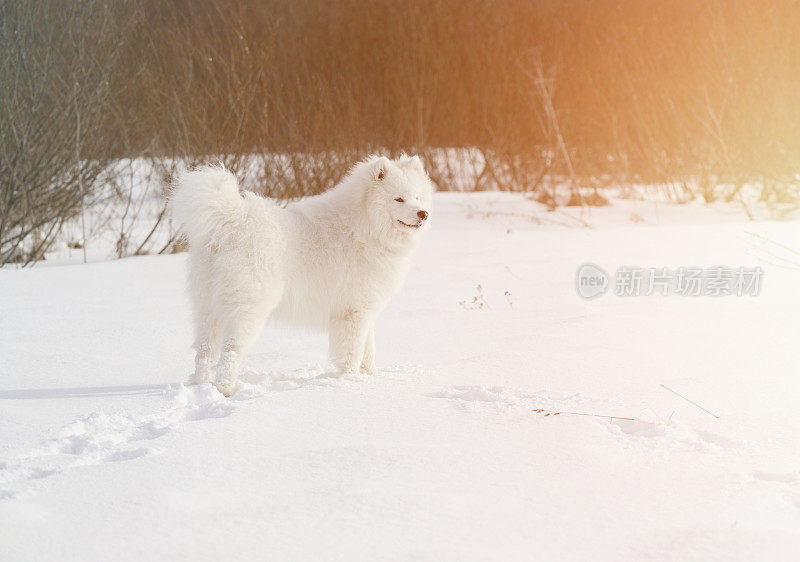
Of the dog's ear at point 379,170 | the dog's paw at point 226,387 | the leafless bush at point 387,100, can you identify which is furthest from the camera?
the leafless bush at point 387,100

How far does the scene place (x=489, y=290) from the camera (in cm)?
612

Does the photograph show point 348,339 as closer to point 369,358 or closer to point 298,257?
point 369,358

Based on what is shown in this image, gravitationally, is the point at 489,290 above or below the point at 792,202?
below

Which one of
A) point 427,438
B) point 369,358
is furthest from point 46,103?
point 427,438

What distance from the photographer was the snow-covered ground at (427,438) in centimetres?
207

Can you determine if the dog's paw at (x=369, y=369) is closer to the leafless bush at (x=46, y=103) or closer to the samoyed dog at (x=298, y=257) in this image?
the samoyed dog at (x=298, y=257)

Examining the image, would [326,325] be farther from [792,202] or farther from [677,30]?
[677,30]

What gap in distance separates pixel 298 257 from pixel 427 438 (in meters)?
1.31

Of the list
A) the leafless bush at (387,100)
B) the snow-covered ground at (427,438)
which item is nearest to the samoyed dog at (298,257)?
the snow-covered ground at (427,438)

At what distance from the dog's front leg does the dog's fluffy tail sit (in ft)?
2.48

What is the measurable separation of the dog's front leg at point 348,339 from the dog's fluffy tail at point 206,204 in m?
0.76

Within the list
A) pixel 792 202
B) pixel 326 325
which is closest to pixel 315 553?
pixel 326 325

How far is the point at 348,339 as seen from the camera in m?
3.86

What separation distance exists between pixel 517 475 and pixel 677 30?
1145cm
